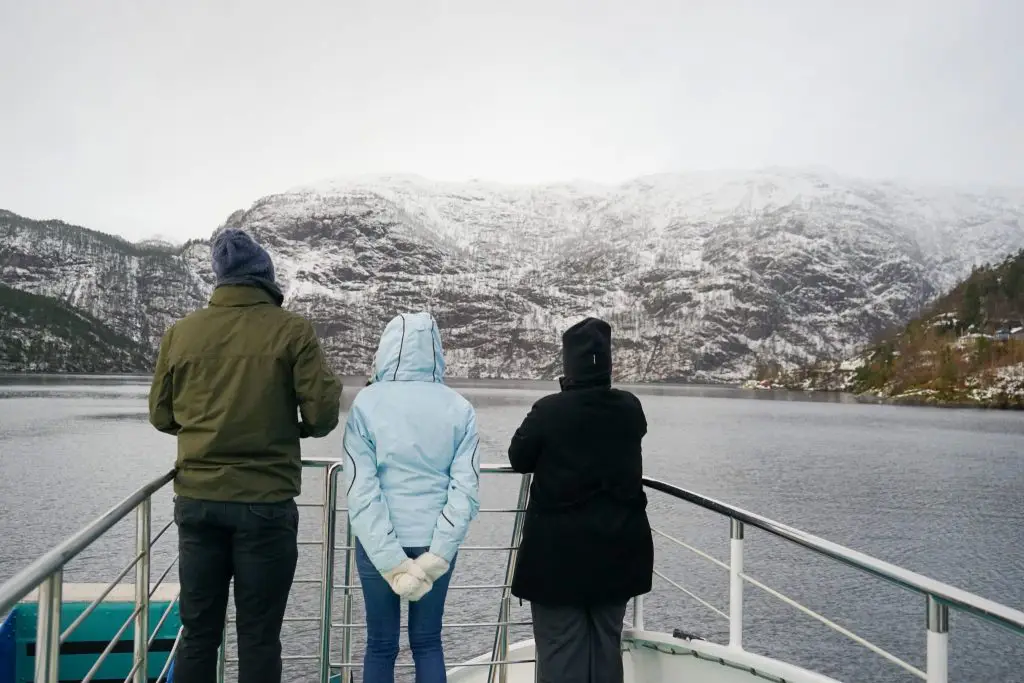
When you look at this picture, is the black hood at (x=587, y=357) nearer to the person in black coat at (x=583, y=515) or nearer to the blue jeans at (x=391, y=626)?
the person in black coat at (x=583, y=515)

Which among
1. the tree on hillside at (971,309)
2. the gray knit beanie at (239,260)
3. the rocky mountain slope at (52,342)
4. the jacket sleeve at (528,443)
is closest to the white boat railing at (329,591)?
the jacket sleeve at (528,443)

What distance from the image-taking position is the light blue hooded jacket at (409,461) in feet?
9.29

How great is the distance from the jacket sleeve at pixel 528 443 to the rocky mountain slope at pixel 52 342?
598ft

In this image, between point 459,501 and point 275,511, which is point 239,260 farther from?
point 459,501

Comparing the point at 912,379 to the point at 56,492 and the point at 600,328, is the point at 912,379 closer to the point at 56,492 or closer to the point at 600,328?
the point at 56,492

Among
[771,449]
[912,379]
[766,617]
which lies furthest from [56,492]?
[912,379]

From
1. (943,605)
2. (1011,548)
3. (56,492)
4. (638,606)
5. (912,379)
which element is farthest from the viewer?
(912,379)

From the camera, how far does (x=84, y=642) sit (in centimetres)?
393

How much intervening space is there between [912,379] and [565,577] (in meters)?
123

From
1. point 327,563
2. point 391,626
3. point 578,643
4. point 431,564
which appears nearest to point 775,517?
point 578,643

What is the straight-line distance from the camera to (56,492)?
75.8 feet

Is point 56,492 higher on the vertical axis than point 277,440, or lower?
lower

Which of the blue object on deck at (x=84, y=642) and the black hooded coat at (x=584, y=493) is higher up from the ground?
the black hooded coat at (x=584, y=493)

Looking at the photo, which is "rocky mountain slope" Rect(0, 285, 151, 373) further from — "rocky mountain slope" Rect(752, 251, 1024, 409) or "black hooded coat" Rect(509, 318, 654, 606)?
"black hooded coat" Rect(509, 318, 654, 606)
